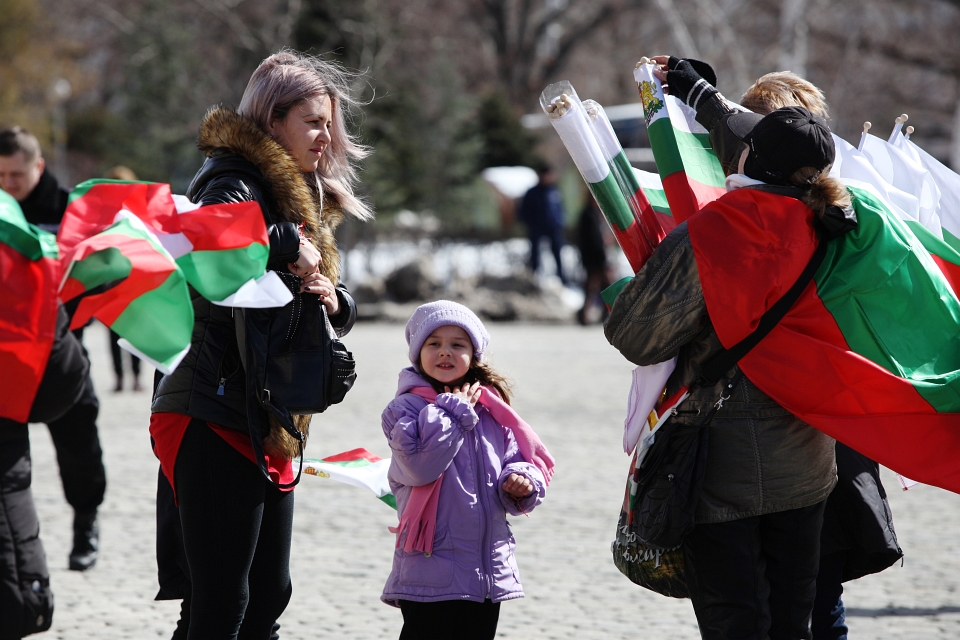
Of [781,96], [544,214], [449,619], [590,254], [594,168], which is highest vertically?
[544,214]

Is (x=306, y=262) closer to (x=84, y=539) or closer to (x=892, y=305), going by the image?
(x=892, y=305)

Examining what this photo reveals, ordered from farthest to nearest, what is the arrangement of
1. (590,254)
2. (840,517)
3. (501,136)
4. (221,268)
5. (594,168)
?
(501,136), (590,254), (840,517), (594,168), (221,268)

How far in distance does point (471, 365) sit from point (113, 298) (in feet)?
4.47

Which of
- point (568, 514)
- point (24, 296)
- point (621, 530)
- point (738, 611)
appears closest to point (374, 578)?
point (568, 514)

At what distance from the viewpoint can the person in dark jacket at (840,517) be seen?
354 cm

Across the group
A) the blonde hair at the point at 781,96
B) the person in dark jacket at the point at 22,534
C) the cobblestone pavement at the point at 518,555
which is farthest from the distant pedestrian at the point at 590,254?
the person in dark jacket at the point at 22,534

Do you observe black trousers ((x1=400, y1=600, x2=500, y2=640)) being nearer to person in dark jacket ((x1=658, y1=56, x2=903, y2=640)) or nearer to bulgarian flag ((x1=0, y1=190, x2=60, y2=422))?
person in dark jacket ((x1=658, y1=56, x2=903, y2=640))

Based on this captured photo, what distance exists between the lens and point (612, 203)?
3291 millimetres

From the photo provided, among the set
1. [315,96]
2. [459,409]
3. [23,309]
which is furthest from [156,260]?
[459,409]

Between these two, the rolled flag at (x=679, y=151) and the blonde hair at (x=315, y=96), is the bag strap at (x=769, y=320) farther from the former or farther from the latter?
the blonde hair at (x=315, y=96)

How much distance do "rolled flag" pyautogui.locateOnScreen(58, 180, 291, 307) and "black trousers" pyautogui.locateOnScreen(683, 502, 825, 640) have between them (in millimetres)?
1313

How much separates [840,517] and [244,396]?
189 cm

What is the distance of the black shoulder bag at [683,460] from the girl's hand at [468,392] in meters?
0.62

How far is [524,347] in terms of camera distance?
575 inches
